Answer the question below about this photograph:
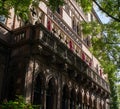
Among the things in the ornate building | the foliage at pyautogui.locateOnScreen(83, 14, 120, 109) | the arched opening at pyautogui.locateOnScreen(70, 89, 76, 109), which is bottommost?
the arched opening at pyautogui.locateOnScreen(70, 89, 76, 109)

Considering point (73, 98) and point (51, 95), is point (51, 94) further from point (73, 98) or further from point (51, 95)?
point (73, 98)

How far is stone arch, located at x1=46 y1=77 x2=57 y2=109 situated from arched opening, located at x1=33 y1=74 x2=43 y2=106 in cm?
101

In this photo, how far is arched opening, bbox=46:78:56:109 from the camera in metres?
16.4

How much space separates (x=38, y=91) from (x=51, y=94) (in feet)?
5.18

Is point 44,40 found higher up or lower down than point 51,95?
higher up

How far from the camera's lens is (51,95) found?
16.6 metres

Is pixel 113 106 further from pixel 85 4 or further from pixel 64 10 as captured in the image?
pixel 85 4

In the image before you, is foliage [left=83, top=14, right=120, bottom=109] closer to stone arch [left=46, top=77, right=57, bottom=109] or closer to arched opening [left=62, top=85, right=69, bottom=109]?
arched opening [left=62, top=85, right=69, bottom=109]

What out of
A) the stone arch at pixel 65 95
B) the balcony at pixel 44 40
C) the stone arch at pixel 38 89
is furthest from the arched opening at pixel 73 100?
the stone arch at pixel 38 89

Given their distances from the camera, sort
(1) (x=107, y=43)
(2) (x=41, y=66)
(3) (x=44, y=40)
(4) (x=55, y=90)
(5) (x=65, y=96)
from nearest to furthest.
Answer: (3) (x=44, y=40)
(2) (x=41, y=66)
(4) (x=55, y=90)
(5) (x=65, y=96)
(1) (x=107, y=43)

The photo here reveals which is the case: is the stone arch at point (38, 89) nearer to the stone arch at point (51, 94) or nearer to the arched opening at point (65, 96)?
the stone arch at point (51, 94)

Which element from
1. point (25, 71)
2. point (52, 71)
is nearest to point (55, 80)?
point (52, 71)

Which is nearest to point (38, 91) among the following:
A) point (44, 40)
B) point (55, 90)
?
point (55, 90)

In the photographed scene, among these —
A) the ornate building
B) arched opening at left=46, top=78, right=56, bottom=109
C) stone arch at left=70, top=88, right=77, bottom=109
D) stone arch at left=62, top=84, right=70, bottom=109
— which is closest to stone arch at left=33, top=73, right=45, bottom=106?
the ornate building
